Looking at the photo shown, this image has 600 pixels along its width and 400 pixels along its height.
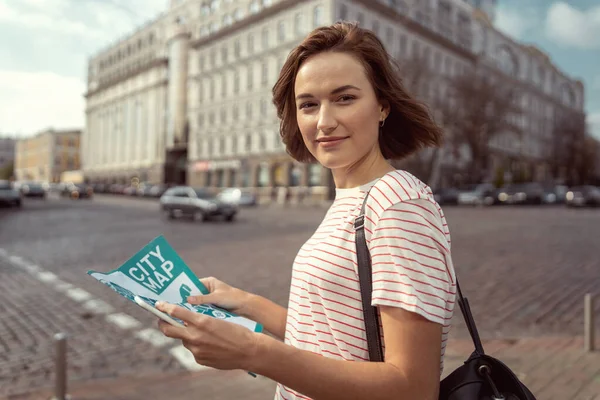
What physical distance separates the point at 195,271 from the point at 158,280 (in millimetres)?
7712

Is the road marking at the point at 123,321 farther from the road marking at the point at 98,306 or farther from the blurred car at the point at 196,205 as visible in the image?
the blurred car at the point at 196,205

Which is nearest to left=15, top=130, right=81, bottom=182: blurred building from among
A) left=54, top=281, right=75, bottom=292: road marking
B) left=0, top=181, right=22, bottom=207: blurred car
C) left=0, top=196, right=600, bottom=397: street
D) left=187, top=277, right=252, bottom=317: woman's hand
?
left=0, top=181, right=22, bottom=207: blurred car

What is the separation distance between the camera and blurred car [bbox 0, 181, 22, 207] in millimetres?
27078

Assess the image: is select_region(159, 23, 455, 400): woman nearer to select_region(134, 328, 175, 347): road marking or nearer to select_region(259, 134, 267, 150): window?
select_region(134, 328, 175, 347): road marking

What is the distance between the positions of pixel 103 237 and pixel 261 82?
36.8m

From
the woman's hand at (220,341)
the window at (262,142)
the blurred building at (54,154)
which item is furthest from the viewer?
the blurred building at (54,154)

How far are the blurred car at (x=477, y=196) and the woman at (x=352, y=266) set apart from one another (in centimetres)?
3711

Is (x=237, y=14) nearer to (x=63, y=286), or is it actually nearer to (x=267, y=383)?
(x=63, y=286)

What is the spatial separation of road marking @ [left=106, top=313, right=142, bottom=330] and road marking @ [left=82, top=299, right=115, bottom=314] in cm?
24

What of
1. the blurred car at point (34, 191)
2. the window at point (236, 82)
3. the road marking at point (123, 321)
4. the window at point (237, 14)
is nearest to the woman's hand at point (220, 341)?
the road marking at point (123, 321)

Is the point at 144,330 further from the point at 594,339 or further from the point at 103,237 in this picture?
the point at 103,237

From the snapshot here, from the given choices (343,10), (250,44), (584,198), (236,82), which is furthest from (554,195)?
(236,82)

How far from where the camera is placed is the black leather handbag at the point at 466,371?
1.21 metres

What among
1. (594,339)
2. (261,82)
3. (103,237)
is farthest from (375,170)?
(261,82)
